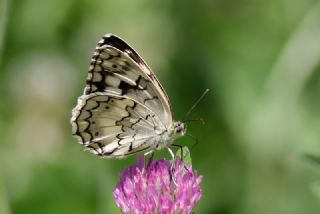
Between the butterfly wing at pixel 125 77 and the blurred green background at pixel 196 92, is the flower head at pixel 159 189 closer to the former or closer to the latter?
the butterfly wing at pixel 125 77

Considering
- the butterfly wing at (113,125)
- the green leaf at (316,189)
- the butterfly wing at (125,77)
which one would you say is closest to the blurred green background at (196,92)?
the butterfly wing at (113,125)

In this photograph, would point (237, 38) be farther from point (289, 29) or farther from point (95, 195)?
point (95, 195)

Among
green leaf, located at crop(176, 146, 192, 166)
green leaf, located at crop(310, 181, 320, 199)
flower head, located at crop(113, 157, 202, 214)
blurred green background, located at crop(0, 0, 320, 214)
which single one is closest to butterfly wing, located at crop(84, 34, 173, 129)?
green leaf, located at crop(176, 146, 192, 166)

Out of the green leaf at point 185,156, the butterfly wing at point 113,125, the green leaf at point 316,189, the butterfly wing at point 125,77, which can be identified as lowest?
the green leaf at point 316,189

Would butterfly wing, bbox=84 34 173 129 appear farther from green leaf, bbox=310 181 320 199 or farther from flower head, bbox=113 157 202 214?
green leaf, bbox=310 181 320 199

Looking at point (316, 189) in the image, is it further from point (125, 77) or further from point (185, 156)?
point (125, 77)

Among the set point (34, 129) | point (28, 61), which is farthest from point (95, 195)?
point (28, 61)

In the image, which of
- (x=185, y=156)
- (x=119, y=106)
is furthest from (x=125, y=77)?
(x=185, y=156)
